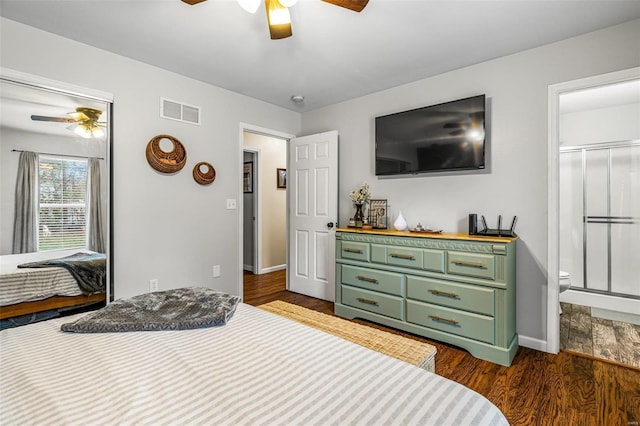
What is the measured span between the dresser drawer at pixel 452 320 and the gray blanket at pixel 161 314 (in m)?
1.71

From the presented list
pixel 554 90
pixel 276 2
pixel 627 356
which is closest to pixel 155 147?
pixel 276 2

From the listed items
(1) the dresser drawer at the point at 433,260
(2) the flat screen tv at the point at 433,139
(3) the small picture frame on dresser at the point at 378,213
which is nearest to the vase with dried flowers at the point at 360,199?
(3) the small picture frame on dresser at the point at 378,213

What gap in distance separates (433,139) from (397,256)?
1185 millimetres

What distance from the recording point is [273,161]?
5418 millimetres

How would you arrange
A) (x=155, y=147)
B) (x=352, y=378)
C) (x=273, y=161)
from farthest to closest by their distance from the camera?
1. (x=273, y=161)
2. (x=155, y=147)
3. (x=352, y=378)

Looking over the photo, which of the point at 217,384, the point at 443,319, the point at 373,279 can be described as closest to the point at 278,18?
the point at 217,384

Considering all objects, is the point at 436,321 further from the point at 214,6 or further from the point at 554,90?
the point at 214,6

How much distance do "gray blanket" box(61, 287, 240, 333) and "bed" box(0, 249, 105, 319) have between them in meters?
1.14

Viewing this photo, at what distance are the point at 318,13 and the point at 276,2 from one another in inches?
19.4

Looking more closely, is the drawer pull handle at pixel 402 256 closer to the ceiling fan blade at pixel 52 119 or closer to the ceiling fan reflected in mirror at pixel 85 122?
the ceiling fan reflected in mirror at pixel 85 122

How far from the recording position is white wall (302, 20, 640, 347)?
234cm

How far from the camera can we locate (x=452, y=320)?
254 cm

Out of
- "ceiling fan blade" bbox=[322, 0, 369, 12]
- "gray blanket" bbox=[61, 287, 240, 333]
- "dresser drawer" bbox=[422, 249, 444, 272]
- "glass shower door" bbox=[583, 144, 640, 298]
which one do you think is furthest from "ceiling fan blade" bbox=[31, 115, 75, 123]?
"glass shower door" bbox=[583, 144, 640, 298]

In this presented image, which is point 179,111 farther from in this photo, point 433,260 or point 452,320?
point 452,320
